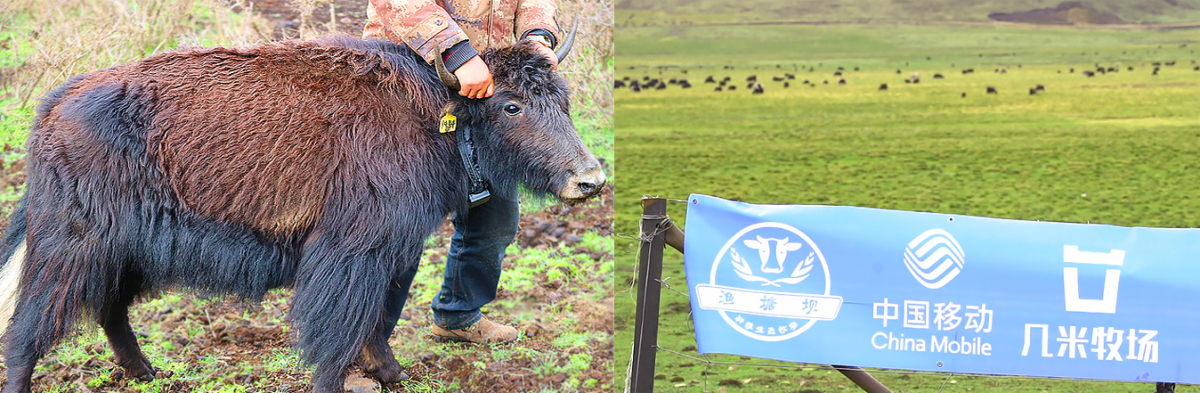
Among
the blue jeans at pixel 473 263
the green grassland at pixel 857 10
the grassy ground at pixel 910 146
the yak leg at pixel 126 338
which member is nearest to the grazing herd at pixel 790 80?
the grassy ground at pixel 910 146

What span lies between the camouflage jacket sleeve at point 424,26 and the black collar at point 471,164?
26 cm

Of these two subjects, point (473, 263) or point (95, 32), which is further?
point (95, 32)

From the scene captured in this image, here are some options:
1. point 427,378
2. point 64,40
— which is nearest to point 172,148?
point 427,378

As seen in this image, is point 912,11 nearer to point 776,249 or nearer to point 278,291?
point 278,291

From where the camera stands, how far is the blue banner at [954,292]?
277 cm

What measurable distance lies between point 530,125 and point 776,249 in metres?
0.87

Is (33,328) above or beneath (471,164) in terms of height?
beneath

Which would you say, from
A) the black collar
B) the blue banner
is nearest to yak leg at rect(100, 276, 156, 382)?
the black collar

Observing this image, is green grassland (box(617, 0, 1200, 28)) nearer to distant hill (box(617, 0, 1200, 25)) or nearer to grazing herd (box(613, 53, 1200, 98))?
distant hill (box(617, 0, 1200, 25))

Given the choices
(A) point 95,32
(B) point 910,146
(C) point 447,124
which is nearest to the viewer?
(C) point 447,124

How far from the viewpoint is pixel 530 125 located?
3080 mm

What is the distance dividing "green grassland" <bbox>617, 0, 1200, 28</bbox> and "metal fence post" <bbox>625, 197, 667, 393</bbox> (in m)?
21.1

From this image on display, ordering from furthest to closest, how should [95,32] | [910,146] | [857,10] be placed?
1. [857,10]
2. [910,146]
3. [95,32]

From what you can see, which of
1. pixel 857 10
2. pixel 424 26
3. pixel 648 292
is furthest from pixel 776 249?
pixel 857 10
